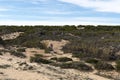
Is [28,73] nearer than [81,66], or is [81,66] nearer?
[28,73]

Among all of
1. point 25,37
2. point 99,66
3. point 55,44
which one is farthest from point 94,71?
point 25,37

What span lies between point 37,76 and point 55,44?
19800mm

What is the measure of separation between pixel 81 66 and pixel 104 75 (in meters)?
1.94

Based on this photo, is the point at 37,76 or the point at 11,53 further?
the point at 11,53

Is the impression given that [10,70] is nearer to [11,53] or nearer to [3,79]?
[3,79]

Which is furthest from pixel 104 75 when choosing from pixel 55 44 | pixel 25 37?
pixel 25 37

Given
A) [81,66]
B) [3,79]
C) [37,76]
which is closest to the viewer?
[3,79]

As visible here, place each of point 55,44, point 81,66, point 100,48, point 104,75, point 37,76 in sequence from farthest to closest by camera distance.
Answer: point 55,44, point 100,48, point 81,66, point 104,75, point 37,76

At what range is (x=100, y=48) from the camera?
28.4 metres

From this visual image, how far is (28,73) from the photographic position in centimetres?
1627

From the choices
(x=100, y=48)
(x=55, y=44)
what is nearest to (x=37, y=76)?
(x=100, y=48)

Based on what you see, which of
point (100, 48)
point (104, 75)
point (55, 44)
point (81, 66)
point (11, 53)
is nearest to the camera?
point (104, 75)

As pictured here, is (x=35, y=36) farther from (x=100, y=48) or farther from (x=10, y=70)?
(x=10, y=70)

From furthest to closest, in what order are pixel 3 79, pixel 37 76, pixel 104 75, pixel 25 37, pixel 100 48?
pixel 25 37
pixel 100 48
pixel 104 75
pixel 37 76
pixel 3 79
